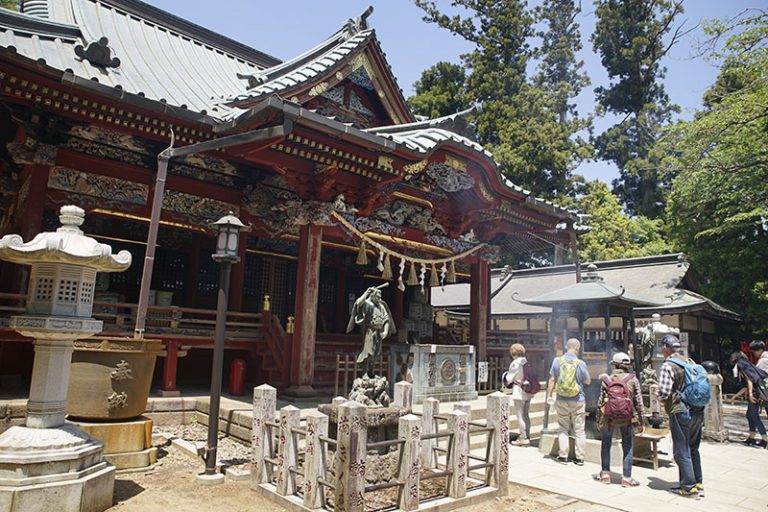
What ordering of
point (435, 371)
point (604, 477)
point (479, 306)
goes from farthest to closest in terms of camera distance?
1. point (479, 306)
2. point (435, 371)
3. point (604, 477)

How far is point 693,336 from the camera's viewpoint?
67.8 feet

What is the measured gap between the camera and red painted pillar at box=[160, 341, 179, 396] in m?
8.61

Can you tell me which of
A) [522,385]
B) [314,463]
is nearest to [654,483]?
[522,385]

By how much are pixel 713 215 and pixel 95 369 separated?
24075 mm

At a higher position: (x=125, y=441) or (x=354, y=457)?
(x=354, y=457)

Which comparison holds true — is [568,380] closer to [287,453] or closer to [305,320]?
[287,453]

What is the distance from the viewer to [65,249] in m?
4.73

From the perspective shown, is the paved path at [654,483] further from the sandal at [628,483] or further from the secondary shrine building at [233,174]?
the secondary shrine building at [233,174]

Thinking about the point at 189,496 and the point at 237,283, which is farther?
the point at 237,283

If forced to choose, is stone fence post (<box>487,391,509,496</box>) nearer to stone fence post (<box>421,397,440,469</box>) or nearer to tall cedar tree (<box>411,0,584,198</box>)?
stone fence post (<box>421,397,440,469</box>)

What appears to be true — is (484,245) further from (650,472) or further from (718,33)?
(718,33)

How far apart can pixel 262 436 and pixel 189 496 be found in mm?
933

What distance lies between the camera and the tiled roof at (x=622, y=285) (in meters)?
19.6

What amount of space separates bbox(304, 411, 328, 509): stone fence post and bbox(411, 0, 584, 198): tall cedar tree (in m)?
25.1
